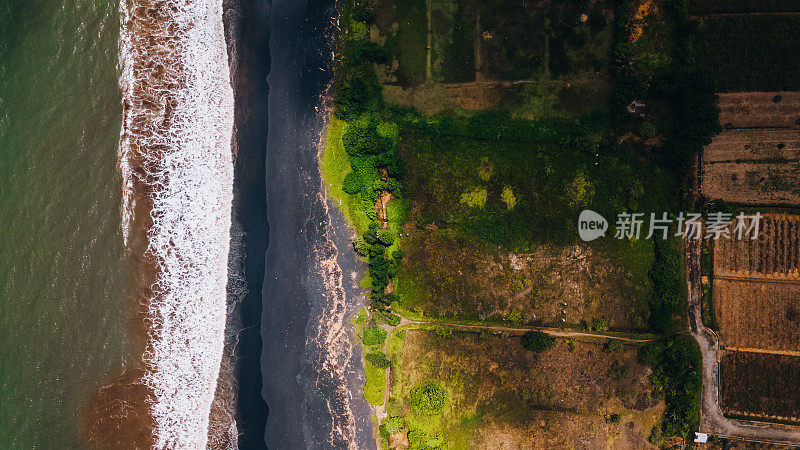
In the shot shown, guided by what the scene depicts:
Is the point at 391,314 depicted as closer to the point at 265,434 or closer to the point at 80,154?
the point at 265,434

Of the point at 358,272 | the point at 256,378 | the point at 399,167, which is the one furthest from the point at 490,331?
the point at 256,378

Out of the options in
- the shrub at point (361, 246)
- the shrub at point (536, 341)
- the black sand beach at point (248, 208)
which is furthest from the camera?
the black sand beach at point (248, 208)

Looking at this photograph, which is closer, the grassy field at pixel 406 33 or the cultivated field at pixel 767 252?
the cultivated field at pixel 767 252

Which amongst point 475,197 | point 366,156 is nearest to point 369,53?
point 366,156

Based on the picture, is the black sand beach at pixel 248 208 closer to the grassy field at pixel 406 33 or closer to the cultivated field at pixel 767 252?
the grassy field at pixel 406 33

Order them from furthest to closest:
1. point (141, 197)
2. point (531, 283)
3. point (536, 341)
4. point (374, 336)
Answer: point (531, 283)
point (141, 197)
point (374, 336)
point (536, 341)

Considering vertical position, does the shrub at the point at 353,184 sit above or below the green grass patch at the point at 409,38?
below

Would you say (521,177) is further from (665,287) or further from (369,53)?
(369,53)

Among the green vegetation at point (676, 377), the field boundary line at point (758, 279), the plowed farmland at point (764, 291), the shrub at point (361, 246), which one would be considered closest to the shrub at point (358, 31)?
the shrub at point (361, 246)
